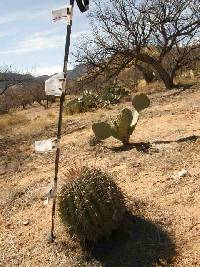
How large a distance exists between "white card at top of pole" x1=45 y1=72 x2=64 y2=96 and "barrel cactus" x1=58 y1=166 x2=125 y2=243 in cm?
91

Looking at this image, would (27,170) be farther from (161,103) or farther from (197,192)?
(161,103)

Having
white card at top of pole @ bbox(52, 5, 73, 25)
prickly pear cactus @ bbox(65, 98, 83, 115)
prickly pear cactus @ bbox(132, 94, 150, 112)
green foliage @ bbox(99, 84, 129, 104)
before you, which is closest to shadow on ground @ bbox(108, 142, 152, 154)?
prickly pear cactus @ bbox(132, 94, 150, 112)

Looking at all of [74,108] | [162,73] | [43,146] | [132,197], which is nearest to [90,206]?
[43,146]

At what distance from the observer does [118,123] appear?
295 inches

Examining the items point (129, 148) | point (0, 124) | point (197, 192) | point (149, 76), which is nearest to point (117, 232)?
point (197, 192)

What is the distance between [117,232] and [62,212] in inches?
25.3

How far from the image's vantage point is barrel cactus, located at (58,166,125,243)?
428cm

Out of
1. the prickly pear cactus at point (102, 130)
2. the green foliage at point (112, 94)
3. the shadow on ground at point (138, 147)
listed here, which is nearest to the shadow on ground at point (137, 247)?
the shadow on ground at point (138, 147)

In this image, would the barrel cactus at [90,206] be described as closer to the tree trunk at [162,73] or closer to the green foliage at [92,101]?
the green foliage at [92,101]

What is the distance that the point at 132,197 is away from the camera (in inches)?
209

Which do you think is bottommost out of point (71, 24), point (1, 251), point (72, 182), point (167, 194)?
point (1, 251)

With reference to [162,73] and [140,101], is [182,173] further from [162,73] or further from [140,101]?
[162,73]

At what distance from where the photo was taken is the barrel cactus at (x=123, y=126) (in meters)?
7.44

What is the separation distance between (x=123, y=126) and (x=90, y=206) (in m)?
3.31
